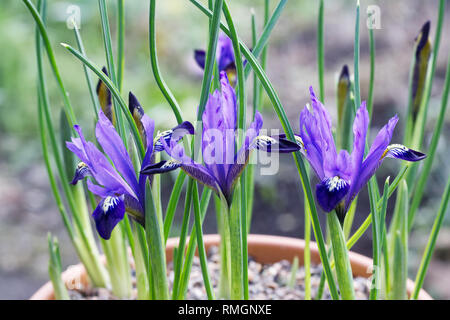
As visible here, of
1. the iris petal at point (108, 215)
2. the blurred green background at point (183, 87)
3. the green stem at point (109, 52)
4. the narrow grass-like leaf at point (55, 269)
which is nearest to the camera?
the iris petal at point (108, 215)

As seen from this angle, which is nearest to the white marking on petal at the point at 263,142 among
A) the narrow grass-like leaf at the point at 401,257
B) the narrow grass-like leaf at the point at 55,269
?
the narrow grass-like leaf at the point at 401,257

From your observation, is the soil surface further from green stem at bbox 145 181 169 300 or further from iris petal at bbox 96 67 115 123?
iris petal at bbox 96 67 115 123

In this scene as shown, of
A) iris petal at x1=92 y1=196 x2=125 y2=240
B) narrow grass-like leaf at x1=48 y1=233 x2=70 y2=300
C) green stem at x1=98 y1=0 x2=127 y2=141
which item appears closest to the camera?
iris petal at x1=92 y1=196 x2=125 y2=240

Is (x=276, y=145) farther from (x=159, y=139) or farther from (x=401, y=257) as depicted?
(x=401, y=257)

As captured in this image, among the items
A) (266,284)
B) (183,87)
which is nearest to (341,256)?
(266,284)

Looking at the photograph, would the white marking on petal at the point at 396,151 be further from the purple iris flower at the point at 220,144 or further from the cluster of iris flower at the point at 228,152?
the purple iris flower at the point at 220,144

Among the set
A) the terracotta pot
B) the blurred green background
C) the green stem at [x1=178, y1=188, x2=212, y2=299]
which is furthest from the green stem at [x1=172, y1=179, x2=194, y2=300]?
the blurred green background
